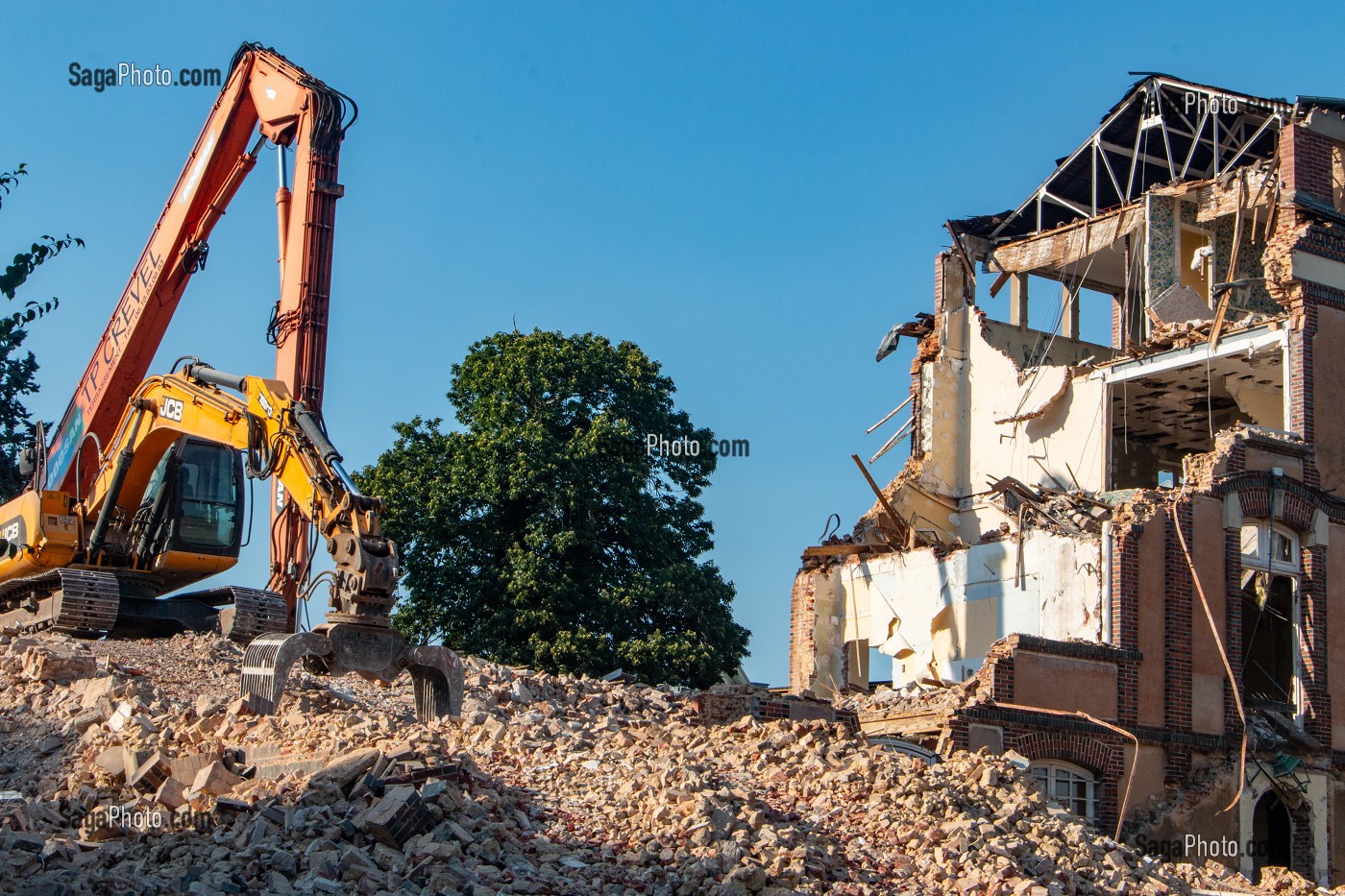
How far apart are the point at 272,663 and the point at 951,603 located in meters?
13.3

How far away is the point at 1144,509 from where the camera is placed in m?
22.3

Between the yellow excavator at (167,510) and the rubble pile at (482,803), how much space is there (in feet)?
5.52

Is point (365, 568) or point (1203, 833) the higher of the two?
point (365, 568)

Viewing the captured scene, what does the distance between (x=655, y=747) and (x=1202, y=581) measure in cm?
1010

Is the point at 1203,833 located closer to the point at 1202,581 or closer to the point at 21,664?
the point at 1202,581

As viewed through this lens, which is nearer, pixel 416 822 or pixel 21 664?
pixel 416 822

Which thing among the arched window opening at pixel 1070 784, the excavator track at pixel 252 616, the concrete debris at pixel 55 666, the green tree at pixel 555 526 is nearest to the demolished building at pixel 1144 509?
the arched window opening at pixel 1070 784

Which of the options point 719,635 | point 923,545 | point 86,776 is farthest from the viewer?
point 719,635

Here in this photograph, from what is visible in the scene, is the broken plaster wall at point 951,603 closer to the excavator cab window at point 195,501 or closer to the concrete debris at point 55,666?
the excavator cab window at point 195,501

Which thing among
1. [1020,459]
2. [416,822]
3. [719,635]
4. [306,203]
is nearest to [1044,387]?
[1020,459]

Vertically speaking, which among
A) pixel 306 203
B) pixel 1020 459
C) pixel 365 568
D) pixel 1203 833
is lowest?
pixel 1203 833

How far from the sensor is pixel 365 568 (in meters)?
14.4

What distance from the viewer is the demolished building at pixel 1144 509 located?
2158 centimetres

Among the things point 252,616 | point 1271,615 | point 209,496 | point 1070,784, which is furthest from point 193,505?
point 1271,615
